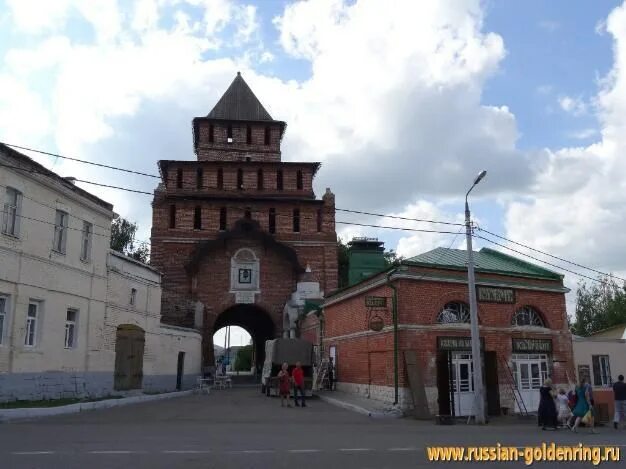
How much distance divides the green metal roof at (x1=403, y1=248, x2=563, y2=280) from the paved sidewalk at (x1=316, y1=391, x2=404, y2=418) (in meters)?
5.13

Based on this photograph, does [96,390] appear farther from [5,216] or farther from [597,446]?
[597,446]

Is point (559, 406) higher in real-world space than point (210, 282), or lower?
lower

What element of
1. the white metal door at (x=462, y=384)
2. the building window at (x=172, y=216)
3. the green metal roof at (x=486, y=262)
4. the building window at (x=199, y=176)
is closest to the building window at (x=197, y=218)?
the building window at (x=172, y=216)

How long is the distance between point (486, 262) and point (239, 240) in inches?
806

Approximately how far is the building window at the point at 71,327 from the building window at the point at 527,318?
Result: 16481 millimetres

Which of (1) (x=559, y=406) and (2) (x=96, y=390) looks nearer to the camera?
(1) (x=559, y=406)

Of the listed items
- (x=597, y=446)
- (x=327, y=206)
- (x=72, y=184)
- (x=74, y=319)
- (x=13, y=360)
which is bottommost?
(x=597, y=446)

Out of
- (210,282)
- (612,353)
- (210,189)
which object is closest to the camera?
(612,353)

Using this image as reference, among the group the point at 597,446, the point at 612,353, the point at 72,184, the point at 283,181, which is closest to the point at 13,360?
the point at 72,184

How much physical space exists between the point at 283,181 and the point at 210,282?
31.7 feet

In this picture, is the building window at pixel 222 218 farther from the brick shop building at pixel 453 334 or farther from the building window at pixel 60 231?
the building window at pixel 60 231

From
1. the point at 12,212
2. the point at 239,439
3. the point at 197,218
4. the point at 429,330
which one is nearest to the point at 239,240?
the point at 197,218

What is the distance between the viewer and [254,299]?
39219 millimetres

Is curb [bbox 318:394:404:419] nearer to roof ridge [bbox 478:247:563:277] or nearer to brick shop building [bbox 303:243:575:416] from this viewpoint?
brick shop building [bbox 303:243:575:416]
